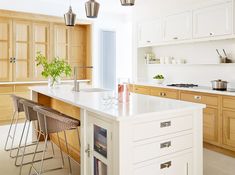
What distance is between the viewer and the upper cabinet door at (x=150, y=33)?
206 inches

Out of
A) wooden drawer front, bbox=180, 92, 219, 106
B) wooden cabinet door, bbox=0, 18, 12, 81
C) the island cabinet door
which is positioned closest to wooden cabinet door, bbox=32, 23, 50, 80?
wooden cabinet door, bbox=0, 18, 12, 81

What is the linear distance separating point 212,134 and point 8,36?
4545 millimetres

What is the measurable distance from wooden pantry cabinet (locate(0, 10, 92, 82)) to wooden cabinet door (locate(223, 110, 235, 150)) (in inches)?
158

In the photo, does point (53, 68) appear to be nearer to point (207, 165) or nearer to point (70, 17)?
Result: point (70, 17)

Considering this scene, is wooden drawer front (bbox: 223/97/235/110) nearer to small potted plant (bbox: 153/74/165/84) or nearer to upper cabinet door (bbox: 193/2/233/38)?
upper cabinet door (bbox: 193/2/233/38)

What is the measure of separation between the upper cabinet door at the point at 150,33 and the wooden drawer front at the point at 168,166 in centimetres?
332

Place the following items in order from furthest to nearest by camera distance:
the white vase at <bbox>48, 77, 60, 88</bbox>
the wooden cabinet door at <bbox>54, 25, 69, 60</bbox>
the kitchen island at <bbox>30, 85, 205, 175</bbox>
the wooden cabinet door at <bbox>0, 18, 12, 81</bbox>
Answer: the wooden cabinet door at <bbox>54, 25, 69, 60</bbox> → the wooden cabinet door at <bbox>0, 18, 12, 81</bbox> → the white vase at <bbox>48, 77, 60, 88</bbox> → the kitchen island at <bbox>30, 85, 205, 175</bbox>

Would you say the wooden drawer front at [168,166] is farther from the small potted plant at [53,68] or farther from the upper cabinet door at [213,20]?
the upper cabinet door at [213,20]

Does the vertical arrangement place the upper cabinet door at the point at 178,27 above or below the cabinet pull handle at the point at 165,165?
above

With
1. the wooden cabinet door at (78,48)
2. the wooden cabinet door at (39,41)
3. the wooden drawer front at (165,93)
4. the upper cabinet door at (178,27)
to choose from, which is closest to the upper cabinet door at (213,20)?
the upper cabinet door at (178,27)

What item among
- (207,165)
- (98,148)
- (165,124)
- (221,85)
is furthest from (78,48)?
(165,124)

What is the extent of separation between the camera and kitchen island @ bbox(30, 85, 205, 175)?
75.6 inches

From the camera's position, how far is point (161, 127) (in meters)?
2.10

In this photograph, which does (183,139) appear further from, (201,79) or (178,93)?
(201,79)
